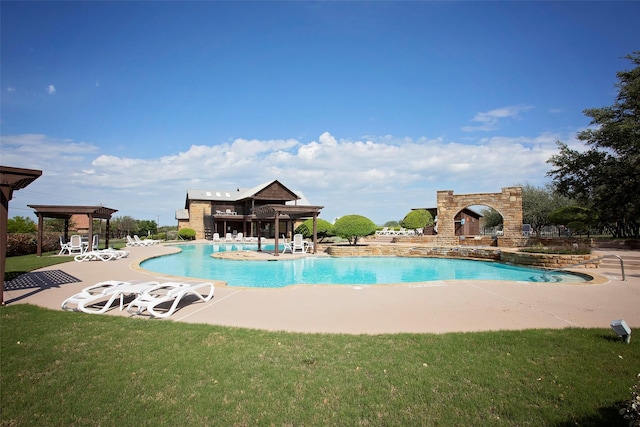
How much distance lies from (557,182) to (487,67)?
12084mm

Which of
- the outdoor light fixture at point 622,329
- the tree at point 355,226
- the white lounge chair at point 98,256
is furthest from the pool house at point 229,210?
the outdoor light fixture at point 622,329

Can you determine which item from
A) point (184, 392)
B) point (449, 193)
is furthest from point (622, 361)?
point (449, 193)

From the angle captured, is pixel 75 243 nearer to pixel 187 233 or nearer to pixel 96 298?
pixel 96 298

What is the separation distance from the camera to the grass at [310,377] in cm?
258

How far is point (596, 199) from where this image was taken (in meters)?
20.6

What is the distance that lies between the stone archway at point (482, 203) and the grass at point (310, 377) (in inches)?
781

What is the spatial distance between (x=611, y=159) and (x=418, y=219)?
15579 millimetres

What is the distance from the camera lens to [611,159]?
63.3 feet

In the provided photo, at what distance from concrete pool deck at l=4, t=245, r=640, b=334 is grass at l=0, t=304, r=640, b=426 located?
56cm

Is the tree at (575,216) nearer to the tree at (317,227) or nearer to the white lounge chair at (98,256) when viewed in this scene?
the tree at (317,227)

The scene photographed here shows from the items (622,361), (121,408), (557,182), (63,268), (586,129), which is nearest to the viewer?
(121,408)

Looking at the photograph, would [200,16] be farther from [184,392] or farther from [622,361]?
[622,361]

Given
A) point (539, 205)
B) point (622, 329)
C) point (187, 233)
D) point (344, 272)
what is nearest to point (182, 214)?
point (187, 233)

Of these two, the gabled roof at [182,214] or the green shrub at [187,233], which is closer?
Answer: the green shrub at [187,233]
